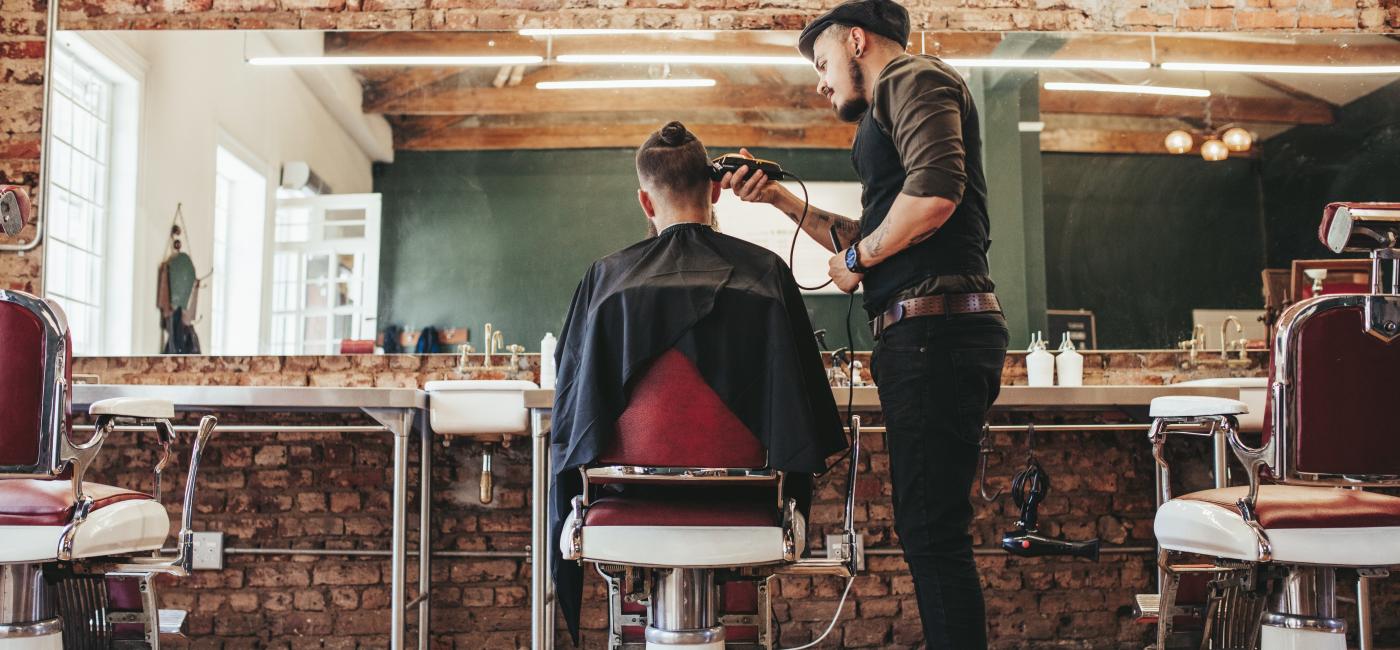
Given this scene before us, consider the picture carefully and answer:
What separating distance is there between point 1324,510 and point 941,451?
713 mm

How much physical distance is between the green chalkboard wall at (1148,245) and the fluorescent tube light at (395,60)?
6.44 feet

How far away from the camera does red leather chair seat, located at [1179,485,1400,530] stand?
191 cm

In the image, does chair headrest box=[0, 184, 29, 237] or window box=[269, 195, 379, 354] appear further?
window box=[269, 195, 379, 354]

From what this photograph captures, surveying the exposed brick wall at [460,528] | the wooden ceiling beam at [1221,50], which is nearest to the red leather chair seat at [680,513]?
the exposed brick wall at [460,528]

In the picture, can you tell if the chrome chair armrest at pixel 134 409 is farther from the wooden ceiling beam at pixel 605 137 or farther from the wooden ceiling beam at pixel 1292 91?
the wooden ceiling beam at pixel 1292 91

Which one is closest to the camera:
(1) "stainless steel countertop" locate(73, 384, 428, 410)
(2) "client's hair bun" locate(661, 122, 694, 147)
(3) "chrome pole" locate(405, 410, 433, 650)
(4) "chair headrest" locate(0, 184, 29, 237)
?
(2) "client's hair bun" locate(661, 122, 694, 147)

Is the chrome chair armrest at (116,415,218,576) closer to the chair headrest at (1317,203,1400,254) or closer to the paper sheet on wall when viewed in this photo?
the paper sheet on wall

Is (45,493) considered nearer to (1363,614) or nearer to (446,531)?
(446,531)

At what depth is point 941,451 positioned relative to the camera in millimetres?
Result: 1919

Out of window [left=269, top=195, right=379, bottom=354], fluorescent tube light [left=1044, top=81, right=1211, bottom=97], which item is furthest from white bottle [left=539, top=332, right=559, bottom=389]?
fluorescent tube light [left=1044, top=81, right=1211, bottom=97]

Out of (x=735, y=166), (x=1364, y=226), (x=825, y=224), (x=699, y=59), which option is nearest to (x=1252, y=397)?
(x=1364, y=226)

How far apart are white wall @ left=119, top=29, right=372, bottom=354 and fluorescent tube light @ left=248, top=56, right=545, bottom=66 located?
4 cm

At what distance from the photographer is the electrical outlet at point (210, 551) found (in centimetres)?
362

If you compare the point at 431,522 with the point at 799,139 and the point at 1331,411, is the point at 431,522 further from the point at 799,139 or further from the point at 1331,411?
the point at 1331,411
